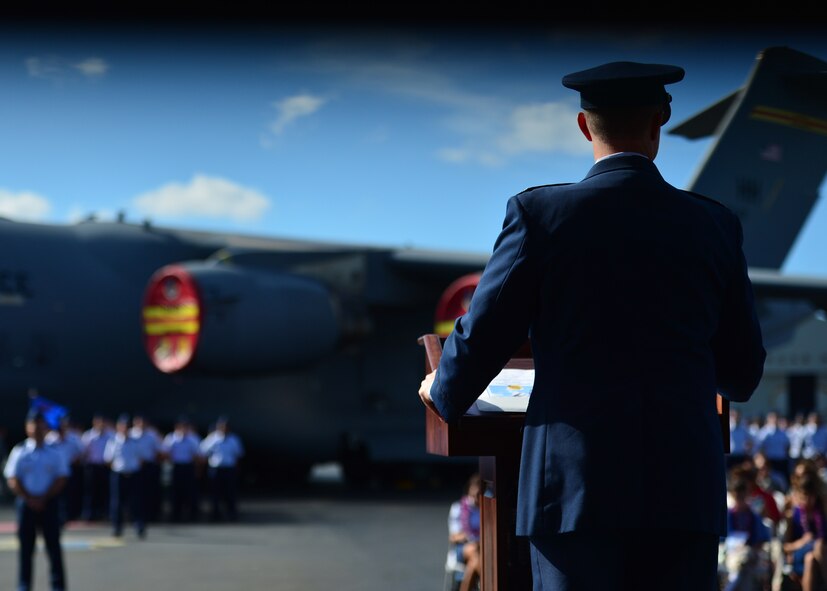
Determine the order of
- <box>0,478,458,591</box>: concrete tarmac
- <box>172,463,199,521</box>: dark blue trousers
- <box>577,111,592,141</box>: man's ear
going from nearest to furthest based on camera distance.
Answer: <box>577,111,592,141</box>: man's ear → <box>0,478,458,591</box>: concrete tarmac → <box>172,463,199,521</box>: dark blue trousers

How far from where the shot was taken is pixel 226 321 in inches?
566

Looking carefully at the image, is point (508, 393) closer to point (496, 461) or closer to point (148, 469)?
point (496, 461)

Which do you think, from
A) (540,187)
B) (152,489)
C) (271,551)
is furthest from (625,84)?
(152,489)

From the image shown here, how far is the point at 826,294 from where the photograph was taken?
1622 cm

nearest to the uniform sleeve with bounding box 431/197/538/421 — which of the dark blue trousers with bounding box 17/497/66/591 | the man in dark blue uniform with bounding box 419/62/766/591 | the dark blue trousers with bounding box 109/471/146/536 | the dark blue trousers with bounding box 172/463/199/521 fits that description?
the man in dark blue uniform with bounding box 419/62/766/591

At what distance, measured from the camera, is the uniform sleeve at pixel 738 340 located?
2.29 metres

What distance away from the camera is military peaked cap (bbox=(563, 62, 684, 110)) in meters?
2.23

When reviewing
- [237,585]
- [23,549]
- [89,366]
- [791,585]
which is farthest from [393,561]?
[89,366]

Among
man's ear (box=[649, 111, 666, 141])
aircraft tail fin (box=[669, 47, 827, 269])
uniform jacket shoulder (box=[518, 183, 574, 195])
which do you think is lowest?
uniform jacket shoulder (box=[518, 183, 574, 195])

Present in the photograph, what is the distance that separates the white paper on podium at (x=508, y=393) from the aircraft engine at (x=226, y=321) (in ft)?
39.1

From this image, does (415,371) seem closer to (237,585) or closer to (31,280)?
(31,280)

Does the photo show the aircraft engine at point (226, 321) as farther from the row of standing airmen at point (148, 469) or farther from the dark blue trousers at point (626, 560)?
the dark blue trousers at point (626, 560)

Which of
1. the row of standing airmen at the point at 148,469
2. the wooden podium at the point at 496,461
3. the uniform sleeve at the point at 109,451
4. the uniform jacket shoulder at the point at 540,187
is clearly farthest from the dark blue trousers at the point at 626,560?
the uniform sleeve at the point at 109,451

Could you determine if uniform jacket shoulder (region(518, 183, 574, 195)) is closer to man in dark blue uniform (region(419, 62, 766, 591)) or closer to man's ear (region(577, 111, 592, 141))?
man in dark blue uniform (region(419, 62, 766, 591))
